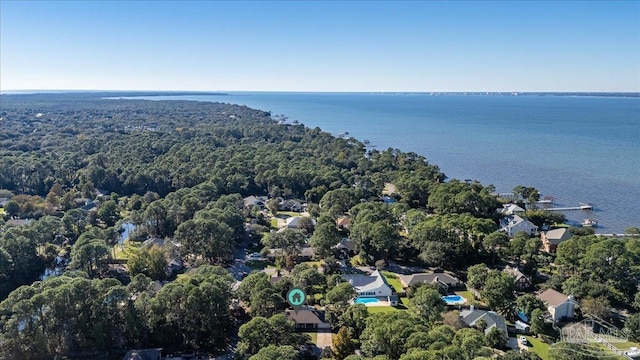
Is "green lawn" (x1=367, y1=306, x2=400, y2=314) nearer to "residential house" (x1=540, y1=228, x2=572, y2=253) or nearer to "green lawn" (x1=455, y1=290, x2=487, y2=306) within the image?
"green lawn" (x1=455, y1=290, x2=487, y2=306)

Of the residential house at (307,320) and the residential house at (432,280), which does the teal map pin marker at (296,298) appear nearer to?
the residential house at (307,320)

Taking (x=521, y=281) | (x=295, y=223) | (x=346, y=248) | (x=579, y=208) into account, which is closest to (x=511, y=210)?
(x=579, y=208)

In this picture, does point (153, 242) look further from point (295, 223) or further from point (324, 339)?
point (324, 339)

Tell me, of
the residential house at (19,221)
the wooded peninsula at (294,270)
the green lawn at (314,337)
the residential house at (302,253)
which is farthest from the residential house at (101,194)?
the green lawn at (314,337)

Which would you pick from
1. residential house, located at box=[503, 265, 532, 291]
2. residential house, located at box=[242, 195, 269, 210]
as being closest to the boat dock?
residential house, located at box=[503, 265, 532, 291]

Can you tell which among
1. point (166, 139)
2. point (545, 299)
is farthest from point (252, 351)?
point (166, 139)

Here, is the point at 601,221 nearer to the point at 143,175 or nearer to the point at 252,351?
the point at 252,351
